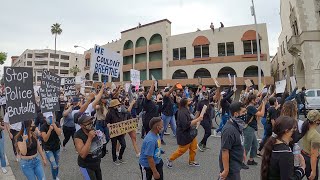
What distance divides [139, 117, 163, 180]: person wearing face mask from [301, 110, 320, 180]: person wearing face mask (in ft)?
7.28

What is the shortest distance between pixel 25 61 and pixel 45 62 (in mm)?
6730

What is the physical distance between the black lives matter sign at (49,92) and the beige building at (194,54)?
822 inches

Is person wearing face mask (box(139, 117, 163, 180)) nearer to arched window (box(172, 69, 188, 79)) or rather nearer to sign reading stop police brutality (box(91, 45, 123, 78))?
sign reading stop police brutality (box(91, 45, 123, 78))

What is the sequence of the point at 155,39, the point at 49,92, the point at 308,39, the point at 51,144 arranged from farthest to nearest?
the point at 155,39, the point at 308,39, the point at 49,92, the point at 51,144

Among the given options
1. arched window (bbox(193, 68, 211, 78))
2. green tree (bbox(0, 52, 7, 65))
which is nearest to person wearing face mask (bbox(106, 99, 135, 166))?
arched window (bbox(193, 68, 211, 78))

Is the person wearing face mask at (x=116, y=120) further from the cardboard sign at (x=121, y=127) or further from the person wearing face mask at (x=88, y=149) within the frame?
the person wearing face mask at (x=88, y=149)

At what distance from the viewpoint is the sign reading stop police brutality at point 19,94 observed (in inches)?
A: 166

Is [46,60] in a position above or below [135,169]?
above

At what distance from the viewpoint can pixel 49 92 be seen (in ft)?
18.5

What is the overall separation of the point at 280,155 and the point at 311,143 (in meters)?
1.58

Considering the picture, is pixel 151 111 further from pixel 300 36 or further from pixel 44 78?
pixel 300 36

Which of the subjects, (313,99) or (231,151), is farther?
(313,99)

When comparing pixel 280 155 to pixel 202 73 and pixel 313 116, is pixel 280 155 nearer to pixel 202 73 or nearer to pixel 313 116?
pixel 313 116

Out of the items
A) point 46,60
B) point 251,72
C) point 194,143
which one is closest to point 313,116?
point 194,143
